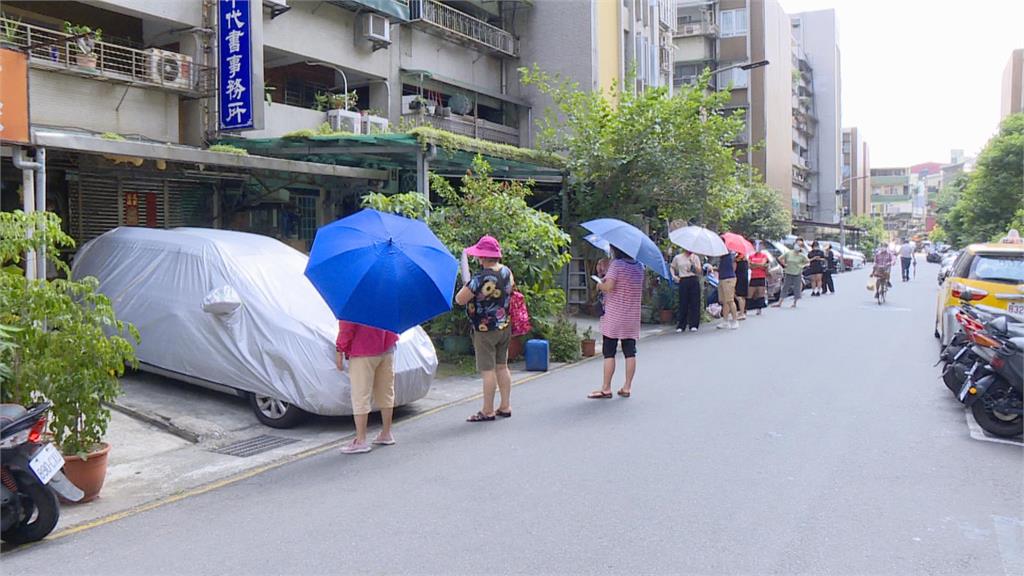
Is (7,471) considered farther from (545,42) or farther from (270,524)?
(545,42)

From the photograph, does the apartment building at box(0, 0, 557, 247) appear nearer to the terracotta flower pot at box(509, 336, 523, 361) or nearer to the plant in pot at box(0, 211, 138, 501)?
the terracotta flower pot at box(509, 336, 523, 361)

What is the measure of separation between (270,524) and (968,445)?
18.4 feet

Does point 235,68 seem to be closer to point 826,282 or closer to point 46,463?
point 46,463

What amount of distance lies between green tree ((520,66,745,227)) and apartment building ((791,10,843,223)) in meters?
62.5

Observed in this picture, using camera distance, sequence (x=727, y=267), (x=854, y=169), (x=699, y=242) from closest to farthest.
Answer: (x=699, y=242) < (x=727, y=267) < (x=854, y=169)

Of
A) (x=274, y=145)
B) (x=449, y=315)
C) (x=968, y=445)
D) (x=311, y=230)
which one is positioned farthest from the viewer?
(x=311, y=230)

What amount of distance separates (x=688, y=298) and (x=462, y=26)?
11.9 meters

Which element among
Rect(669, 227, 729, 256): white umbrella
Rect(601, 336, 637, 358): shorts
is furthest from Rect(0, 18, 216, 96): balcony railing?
Rect(669, 227, 729, 256): white umbrella

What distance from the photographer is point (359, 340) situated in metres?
6.79

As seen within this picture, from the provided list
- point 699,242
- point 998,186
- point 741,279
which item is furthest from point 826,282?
point 998,186

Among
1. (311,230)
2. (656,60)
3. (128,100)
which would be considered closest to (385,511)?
(128,100)

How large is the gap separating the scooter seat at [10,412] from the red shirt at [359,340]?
245 cm

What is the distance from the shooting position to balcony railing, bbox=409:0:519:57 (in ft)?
68.8

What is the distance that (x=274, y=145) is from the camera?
13.1m
